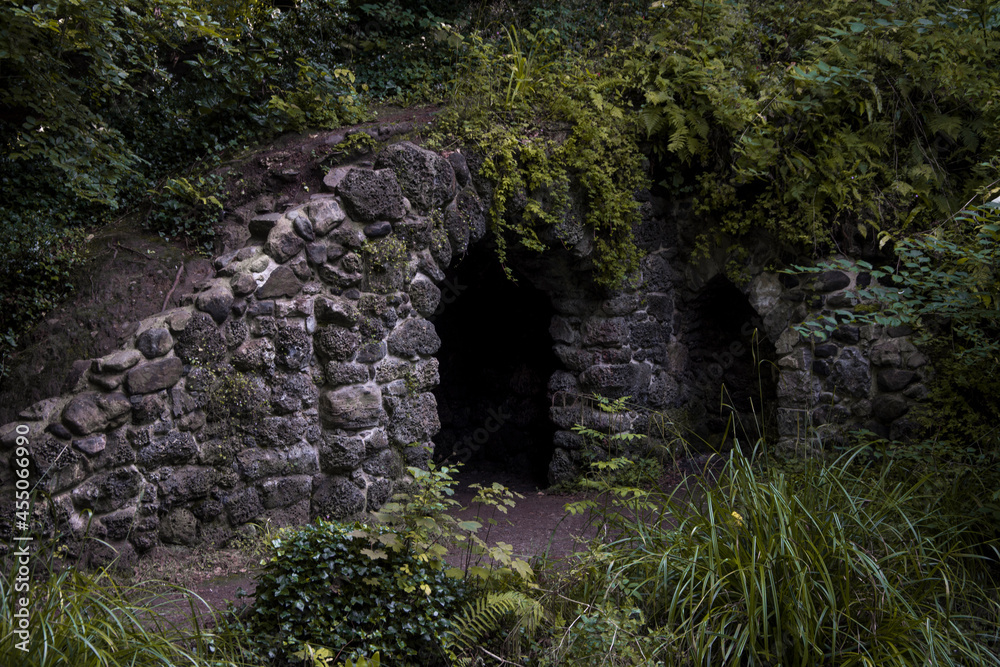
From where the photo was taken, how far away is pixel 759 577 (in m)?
2.64

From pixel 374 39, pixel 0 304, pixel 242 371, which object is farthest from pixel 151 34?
pixel 374 39

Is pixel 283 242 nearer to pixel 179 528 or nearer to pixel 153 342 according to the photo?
pixel 153 342

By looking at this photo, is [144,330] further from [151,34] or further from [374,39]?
[374,39]

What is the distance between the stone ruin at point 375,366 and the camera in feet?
11.2

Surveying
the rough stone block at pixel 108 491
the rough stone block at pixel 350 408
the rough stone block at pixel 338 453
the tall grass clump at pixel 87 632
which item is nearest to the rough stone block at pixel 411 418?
the rough stone block at pixel 350 408

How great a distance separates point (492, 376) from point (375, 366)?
2767mm

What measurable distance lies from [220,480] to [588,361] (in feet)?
10.6

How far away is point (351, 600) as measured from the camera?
9.25 ft

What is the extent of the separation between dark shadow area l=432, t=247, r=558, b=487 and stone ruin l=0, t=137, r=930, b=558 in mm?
55

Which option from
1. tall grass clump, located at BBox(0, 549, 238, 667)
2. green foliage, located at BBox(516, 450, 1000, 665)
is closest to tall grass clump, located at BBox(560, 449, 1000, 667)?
green foliage, located at BBox(516, 450, 1000, 665)

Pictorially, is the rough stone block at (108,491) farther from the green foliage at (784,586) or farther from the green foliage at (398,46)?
the green foliage at (398,46)

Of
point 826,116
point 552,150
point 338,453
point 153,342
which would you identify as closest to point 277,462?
point 338,453

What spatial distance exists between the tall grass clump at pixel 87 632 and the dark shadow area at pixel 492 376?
414 cm

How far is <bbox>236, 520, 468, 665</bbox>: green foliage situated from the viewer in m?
2.72
